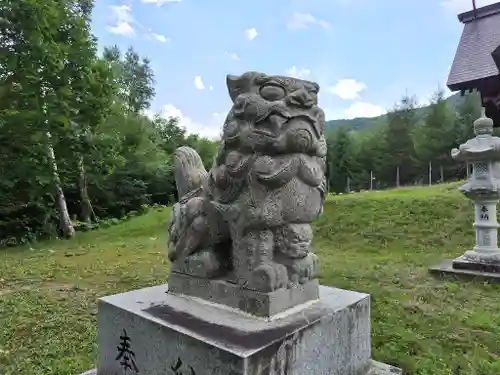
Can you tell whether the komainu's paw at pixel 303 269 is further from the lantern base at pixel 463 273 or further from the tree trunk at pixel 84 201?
the tree trunk at pixel 84 201

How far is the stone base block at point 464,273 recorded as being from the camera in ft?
13.8

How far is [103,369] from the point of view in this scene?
2045 mm

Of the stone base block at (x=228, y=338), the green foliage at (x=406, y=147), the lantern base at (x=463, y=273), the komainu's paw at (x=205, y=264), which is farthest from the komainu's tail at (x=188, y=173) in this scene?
the green foliage at (x=406, y=147)

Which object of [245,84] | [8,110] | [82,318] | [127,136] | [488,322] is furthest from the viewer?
[127,136]

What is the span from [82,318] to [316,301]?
2322mm

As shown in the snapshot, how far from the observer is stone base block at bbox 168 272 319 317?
1.70 m

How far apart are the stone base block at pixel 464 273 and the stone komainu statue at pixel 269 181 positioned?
3.28 m

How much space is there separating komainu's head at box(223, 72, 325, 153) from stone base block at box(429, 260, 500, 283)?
355 cm

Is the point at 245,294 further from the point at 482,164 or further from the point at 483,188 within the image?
the point at 482,164

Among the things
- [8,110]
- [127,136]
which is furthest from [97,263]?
[127,136]

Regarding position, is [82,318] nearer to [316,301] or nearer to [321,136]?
[316,301]

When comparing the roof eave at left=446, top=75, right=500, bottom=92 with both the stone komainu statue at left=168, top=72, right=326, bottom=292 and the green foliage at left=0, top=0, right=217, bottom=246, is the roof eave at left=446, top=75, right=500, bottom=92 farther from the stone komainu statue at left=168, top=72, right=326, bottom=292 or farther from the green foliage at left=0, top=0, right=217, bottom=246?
the green foliage at left=0, top=0, right=217, bottom=246

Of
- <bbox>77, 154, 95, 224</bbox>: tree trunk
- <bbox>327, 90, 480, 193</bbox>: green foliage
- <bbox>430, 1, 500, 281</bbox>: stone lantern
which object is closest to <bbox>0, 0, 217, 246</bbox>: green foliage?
<bbox>77, 154, 95, 224</bbox>: tree trunk

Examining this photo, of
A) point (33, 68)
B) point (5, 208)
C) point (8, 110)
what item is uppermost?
point (33, 68)
